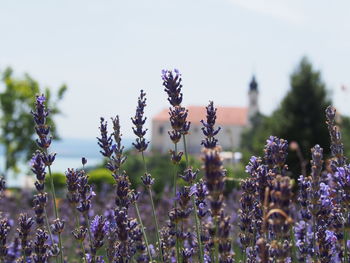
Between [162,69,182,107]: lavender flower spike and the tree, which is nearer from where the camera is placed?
[162,69,182,107]: lavender flower spike

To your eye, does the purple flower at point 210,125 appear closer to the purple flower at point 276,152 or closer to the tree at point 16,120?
the purple flower at point 276,152

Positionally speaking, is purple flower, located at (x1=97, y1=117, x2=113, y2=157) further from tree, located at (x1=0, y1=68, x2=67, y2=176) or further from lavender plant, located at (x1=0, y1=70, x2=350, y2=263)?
tree, located at (x1=0, y1=68, x2=67, y2=176)

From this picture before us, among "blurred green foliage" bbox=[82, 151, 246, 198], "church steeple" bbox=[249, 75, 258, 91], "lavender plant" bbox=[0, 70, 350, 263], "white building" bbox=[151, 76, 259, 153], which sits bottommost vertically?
"lavender plant" bbox=[0, 70, 350, 263]

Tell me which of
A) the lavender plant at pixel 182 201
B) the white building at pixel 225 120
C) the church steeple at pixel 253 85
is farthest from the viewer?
the church steeple at pixel 253 85

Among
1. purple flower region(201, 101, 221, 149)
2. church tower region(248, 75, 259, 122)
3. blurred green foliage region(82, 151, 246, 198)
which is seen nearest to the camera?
purple flower region(201, 101, 221, 149)

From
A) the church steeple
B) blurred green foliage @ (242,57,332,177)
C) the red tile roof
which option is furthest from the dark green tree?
the church steeple

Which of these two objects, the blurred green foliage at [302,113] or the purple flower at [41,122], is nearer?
the purple flower at [41,122]

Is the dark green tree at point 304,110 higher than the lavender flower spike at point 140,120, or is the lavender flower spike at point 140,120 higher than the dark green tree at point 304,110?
the dark green tree at point 304,110

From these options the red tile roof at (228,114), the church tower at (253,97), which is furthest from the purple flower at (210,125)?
the church tower at (253,97)

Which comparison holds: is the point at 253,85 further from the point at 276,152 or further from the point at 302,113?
the point at 276,152

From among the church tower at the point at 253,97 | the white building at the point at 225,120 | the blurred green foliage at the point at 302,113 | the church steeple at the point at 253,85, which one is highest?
the church steeple at the point at 253,85

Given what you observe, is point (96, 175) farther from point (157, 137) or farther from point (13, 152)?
point (157, 137)

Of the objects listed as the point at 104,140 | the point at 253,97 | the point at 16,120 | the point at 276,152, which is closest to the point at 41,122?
the point at 104,140

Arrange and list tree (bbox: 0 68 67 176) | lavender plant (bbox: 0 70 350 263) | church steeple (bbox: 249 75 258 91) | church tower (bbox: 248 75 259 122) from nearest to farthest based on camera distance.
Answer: lavender plant (bbox: 0 70 350 263) < tree (bbox: 0 68 67 176) < church tower (bbox: 248 75 259 122) < church steeple (bbox: 249 75 258 91)
